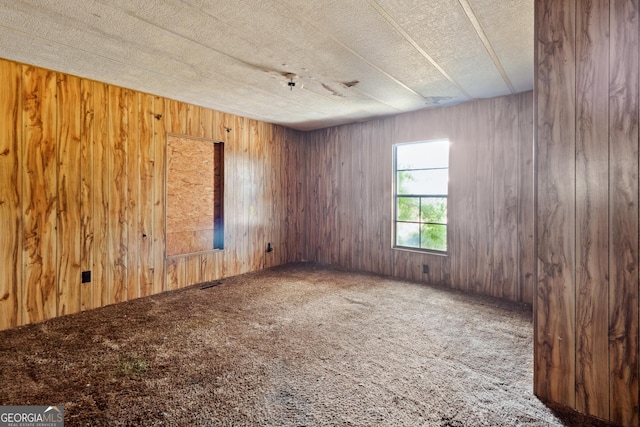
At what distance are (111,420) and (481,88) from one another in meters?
4.18

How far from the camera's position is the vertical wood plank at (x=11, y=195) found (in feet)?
8.86

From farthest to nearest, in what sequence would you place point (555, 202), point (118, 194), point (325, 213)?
point (325, 213) < point (118, 194) < point (555, 202)

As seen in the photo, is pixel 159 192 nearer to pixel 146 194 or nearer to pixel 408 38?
pixel 146 194

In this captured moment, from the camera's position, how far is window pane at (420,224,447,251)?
4219 millimetres

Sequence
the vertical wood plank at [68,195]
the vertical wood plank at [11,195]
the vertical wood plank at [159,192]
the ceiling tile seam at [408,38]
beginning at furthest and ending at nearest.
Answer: the vertical wood plank at [159,192] → the vertical wood plank at [68,195] → the vertical wood plank at [11,195] → the ceiling tile seam at [408,38]

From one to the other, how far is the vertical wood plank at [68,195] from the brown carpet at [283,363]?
300 millimetres

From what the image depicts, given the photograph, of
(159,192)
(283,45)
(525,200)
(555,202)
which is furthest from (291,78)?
(525,200)

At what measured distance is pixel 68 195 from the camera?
307 cm

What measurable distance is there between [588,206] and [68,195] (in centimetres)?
419

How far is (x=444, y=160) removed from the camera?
4.21m

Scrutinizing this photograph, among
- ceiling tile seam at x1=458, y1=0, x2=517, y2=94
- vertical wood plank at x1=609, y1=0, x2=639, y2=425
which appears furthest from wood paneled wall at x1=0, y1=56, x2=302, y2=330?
vertical wood plank at x1=609, y1=0, x2=639, y2=425

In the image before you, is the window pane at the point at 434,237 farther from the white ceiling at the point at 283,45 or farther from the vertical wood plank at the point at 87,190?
the vertical wood plank at the point at 87,190
